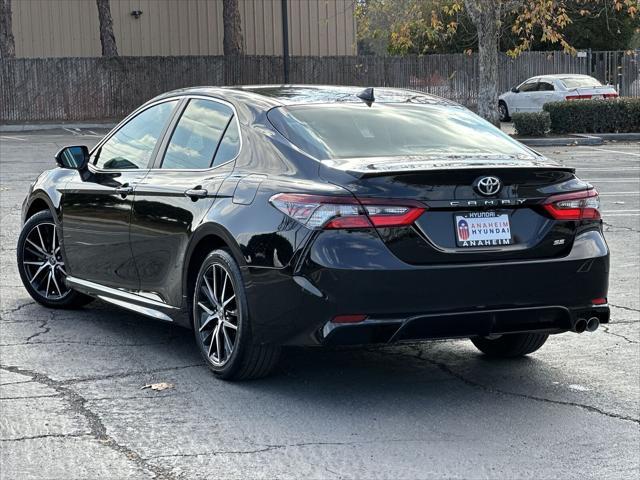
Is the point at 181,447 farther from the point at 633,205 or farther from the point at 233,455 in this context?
the point at 633,205

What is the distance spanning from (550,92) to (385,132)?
31088mm

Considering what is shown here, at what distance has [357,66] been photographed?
135 feet

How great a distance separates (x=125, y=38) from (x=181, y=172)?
128ft

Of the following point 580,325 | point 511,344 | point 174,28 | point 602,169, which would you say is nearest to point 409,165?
point 580,325

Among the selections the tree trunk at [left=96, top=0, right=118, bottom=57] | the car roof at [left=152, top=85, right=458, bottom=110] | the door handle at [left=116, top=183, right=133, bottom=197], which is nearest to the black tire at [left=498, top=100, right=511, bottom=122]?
the tree trunk at [left=96, top=0, right=118, bottom=57]

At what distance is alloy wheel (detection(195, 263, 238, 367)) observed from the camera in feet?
20.7

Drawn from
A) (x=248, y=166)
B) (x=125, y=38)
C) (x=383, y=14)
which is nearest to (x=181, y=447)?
(x=248, y=166)

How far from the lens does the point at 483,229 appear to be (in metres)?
5.84

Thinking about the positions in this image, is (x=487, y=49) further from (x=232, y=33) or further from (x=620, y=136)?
(x=232, y=33)

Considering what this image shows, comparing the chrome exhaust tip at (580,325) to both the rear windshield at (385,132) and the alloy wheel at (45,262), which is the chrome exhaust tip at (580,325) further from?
the alloy wheel at (45,262)

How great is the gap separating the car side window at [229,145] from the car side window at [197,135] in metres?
0.05

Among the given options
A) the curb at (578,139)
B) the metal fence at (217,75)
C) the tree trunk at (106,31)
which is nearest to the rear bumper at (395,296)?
the curb at (578,139)

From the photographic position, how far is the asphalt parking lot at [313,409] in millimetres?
5074

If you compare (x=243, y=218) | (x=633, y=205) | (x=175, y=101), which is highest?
(x=175, y=101)
